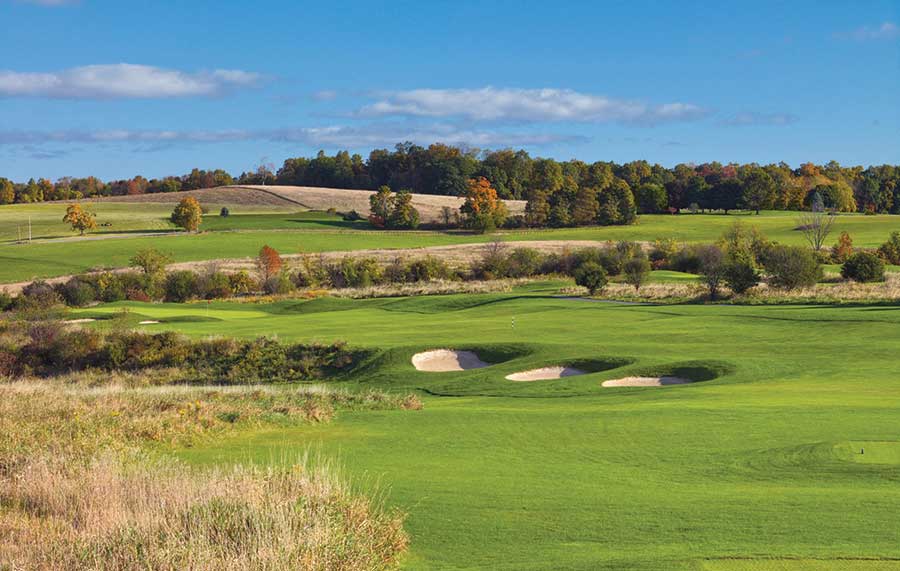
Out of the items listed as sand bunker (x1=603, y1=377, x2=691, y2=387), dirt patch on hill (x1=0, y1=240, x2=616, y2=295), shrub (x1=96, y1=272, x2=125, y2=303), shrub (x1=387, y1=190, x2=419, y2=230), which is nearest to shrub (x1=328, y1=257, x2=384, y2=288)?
dirt patch on hill (x1=0, y1=240, x2=616, y2=295)

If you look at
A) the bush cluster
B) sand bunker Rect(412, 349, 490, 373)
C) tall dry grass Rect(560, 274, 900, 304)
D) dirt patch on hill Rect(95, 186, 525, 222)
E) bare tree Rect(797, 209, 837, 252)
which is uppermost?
dirt patch on hill Rect(95, 186, 525, 222)

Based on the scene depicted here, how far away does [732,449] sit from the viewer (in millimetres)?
15109

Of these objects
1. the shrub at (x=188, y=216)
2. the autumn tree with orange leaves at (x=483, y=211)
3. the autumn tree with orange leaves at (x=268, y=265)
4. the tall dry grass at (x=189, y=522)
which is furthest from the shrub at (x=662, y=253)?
the tall dry grass at (x=189, y=522)

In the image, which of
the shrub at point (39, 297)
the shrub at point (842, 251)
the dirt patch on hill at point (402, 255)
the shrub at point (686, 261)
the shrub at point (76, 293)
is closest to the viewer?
the shrub at point (39, 297)

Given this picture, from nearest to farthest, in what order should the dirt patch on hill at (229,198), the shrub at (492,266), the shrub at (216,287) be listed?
the shrub at (216,287)
the shrub at (492,266)
the dirt patch on hill at (229,198)

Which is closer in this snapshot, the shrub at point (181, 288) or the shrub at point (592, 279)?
the shrub at point (592, 279)

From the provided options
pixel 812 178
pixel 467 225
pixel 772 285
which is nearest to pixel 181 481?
pixel 772 285

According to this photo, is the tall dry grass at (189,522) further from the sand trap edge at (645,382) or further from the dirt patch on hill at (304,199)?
the dirt patch on hill at (304,199)

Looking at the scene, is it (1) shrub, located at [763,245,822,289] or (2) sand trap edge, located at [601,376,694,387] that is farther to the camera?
(1) shrub, located at [763,245,822,289]

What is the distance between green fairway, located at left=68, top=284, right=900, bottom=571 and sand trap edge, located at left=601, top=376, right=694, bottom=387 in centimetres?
36

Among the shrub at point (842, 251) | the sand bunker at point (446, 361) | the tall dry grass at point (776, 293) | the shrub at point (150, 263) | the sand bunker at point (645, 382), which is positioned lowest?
the sand bunker at point (446, 361)

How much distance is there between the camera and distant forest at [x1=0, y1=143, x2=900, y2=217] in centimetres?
13462

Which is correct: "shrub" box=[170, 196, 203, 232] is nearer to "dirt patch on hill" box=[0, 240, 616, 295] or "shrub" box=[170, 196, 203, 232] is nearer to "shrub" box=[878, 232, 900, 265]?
"dirt patch on hill" box=[0, 240, 616, 295]

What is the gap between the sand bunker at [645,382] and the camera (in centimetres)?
2625
